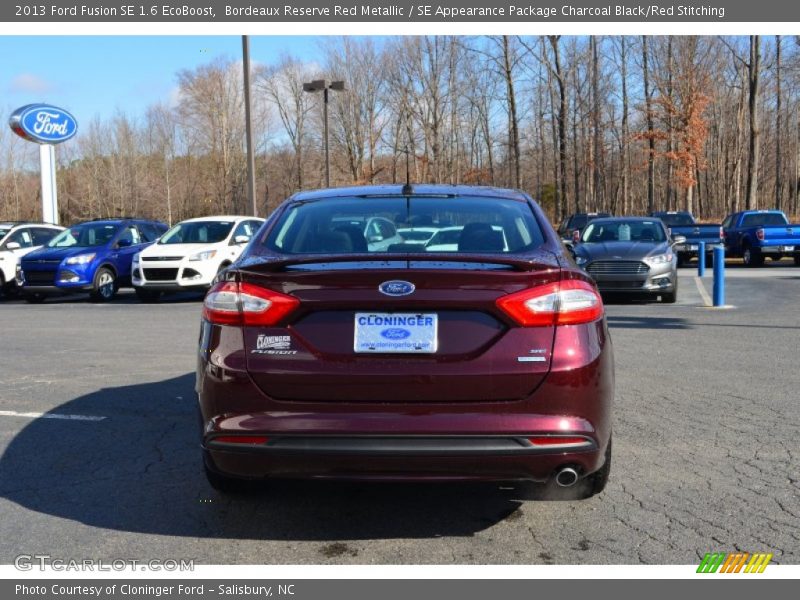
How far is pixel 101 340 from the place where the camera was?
10.9 meters

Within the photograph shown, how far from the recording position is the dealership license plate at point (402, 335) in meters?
3.57

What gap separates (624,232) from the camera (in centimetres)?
1616

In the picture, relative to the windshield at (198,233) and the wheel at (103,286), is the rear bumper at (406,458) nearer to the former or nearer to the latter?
the windshield at (198,233)

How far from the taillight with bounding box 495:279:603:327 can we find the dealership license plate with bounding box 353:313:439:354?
315 millimetres

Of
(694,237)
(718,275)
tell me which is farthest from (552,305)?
(694,237)

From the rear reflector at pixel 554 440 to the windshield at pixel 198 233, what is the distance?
14298 mm

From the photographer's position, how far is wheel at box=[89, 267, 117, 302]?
17.5 m

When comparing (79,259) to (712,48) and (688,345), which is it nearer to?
(688,345)

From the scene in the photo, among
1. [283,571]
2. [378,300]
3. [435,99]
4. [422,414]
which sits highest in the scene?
[435,99]

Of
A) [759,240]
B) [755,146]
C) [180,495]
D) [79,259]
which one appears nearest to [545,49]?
[755,146]

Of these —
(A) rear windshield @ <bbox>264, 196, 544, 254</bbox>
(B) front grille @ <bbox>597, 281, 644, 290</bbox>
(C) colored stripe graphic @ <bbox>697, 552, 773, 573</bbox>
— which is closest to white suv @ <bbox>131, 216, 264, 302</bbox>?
(B) front grille @ <bbox>597, 281, 644, 290</bbox>

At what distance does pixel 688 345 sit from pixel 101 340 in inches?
288

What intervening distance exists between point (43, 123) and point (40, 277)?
1543 centimetres

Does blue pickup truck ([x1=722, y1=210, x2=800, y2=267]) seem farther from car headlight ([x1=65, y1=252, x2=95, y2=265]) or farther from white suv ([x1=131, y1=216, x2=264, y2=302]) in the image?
car headlight ([x1=65, y1=252, x2=95, y2=265])
